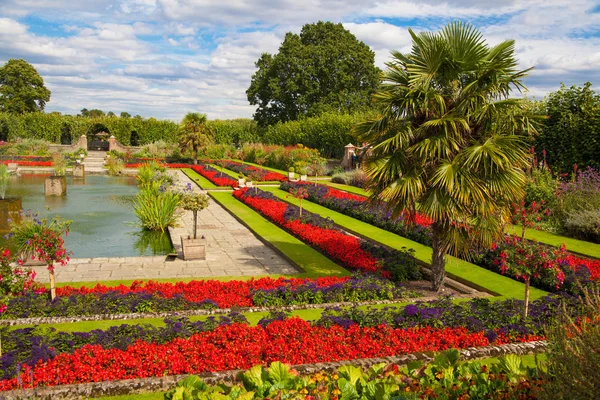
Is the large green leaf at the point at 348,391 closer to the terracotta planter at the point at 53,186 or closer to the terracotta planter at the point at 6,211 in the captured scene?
the terracotta planter at the point at 6,211

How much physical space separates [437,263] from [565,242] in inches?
209

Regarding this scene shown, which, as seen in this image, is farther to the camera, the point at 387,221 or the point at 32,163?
the point at 32,163

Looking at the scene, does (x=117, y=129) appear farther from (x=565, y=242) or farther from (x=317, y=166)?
(x=565, y=242)

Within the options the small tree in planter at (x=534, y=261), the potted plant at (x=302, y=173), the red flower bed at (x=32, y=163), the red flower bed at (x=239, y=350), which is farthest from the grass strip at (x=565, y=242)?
the red flower bed at (x=32, y=163)

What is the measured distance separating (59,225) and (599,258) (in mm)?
10666

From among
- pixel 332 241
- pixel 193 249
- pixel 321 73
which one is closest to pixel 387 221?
pixel 332 241

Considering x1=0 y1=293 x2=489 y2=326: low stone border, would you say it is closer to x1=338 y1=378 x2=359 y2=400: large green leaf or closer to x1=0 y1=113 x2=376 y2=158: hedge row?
x1=338 y1=378 x2=359 y2=400: large green leaf

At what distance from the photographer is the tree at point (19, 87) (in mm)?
59094

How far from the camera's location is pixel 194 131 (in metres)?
36.2

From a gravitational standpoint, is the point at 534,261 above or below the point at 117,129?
below

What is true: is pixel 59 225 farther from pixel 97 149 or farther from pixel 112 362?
pixel 97 149

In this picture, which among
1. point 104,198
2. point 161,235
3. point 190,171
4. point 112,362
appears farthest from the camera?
point 190,171

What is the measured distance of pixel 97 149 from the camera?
2124 inches

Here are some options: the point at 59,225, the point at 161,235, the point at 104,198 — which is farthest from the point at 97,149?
the point at 59,225
